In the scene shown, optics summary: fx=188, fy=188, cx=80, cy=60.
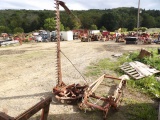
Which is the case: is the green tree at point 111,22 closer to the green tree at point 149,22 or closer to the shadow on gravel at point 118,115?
the green tree at point 149,22

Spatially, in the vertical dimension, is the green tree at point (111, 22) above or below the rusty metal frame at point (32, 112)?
above

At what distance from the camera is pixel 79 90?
649 centimetres

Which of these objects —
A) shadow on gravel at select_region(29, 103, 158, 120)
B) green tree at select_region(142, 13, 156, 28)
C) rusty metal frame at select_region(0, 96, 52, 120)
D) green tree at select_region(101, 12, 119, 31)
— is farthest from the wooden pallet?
green tree at select_region(142, 13, 156, 28)

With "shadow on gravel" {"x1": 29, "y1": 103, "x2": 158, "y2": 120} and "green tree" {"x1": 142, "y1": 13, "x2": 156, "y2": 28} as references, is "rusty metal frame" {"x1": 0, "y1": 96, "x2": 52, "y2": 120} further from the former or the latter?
"green tree" {"x1": 142, "y1": 13, "x2": 156, "y2": 28}

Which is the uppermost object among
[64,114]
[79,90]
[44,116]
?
[44,116]

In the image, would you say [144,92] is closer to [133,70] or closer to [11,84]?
[133,70]

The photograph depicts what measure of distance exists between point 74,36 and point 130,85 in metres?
28.1

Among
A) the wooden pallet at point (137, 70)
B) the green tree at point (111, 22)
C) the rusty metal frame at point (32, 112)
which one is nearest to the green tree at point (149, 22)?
the green tree at point (111, 22)

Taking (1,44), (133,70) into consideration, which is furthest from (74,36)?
(133,70)

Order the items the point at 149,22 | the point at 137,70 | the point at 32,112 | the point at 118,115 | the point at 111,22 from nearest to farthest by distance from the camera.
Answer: the point at 32,112, the point at 118,115, the point at 137,70, the point at 111,22, the point at 149,22

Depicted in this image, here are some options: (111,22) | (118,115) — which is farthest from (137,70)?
(111,22)

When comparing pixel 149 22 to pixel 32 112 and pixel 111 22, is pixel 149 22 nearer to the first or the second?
pixel 111 22

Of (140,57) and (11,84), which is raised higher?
(140,57)

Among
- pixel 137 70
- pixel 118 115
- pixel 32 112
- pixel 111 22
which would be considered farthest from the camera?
pixel 111 22
